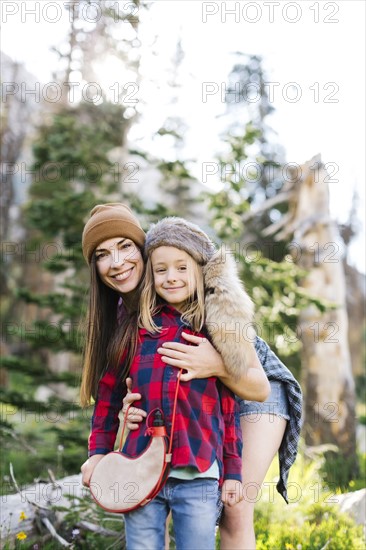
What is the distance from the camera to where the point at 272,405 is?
272 cm

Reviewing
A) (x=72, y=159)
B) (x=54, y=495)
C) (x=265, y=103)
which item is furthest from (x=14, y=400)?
(x=265, y=103)

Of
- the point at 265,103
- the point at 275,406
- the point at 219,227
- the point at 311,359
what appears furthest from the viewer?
the point at 265,103

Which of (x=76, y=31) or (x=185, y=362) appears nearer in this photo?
(x=185, y=362)

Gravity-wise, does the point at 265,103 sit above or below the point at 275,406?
above

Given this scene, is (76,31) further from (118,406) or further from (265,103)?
(118,406)

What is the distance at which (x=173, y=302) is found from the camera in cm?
243

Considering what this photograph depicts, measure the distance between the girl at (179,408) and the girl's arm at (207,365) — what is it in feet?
0.13

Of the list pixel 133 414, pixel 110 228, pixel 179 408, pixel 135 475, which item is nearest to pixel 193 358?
pixel 179 408

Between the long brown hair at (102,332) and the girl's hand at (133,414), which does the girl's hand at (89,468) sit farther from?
the long brown hair at (102,332)

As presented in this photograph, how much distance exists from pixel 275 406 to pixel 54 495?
6.40 ft

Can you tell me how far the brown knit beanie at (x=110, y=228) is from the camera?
8.62 feet

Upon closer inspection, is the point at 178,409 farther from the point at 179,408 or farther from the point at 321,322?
the point at 321,322

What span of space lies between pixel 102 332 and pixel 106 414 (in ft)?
1.17

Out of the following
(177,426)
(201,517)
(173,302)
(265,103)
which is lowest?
(201,517)
